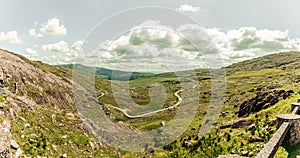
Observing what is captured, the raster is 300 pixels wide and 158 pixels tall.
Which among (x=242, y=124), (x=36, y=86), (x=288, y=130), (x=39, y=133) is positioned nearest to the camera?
(x=288, y=130)

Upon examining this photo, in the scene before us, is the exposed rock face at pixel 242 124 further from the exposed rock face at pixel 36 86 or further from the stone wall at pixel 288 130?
the exposed rock face at pixel 36 86

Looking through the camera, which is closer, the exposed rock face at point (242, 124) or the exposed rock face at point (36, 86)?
the exposed rock face at point (242, 124)

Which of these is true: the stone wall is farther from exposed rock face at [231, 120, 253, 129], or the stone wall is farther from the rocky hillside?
the rocky hillside

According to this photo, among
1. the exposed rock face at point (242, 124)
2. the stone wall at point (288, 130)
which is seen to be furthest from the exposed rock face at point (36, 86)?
the stone wall at point (288, 130)

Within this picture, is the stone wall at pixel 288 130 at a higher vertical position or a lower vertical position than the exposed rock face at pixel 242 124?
higher

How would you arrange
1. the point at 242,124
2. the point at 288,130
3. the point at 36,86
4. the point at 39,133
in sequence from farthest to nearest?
the point at 36,86 → the point at 242,124 → the point at 39,133 → the point at 288,130

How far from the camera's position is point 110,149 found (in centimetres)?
4459

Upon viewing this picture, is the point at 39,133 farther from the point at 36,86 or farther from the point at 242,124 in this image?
the point at 36,86

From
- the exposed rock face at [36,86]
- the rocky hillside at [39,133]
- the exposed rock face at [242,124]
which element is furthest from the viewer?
the exposed rock face at [36,86]

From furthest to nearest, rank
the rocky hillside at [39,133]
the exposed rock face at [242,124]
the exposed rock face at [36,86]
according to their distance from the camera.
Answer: the exposed rock face at [36,86], the exposed rock face at [242,124], the rocky hillside at [39,133]

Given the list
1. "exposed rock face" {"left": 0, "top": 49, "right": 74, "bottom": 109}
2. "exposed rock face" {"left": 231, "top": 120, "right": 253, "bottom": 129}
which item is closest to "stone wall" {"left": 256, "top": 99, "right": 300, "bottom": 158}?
"exposed rock face" {"left": 231, "top": 120, "right": 253, "bottom": 129}

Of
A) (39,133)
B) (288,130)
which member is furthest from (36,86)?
(288,130)

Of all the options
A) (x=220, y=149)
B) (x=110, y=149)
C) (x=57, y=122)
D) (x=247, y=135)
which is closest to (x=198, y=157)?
(x=220, y=149)

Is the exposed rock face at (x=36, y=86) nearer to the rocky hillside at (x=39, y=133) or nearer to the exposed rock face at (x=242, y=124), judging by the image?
the rocky hillside at (x=39, y=133)
